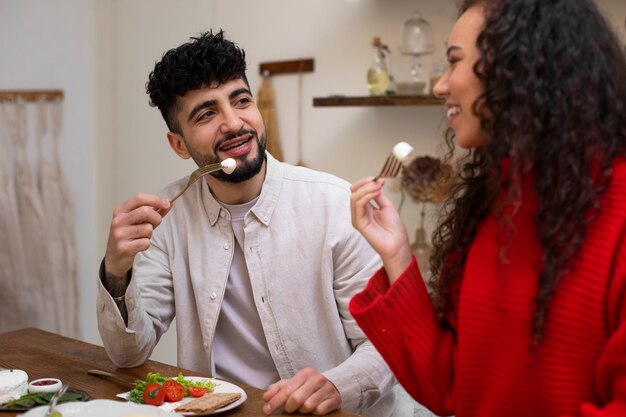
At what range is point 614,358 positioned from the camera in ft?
3.69

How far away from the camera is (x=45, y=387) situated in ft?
5.29

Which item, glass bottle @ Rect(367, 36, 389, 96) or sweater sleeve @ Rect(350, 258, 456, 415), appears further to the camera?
glass bottle @ Rect(367, 36, 389, 96)

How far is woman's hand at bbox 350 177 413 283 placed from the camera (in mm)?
1469

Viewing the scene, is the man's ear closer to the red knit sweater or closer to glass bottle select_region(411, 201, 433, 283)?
the red knit sweater

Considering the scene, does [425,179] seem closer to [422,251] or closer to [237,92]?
[422,251]

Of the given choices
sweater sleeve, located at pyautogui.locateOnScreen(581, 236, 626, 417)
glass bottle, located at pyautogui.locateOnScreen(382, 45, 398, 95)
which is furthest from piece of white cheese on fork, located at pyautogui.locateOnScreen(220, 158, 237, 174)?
glass bottle, located at pyautogui.locateOnScreen(382, 45, 398, 95)

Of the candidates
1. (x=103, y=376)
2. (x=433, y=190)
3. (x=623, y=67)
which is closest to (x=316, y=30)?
(x=433, y=190)

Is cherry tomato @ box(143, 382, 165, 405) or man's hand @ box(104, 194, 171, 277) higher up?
man's hand @ box(104, 194, 171, 277)

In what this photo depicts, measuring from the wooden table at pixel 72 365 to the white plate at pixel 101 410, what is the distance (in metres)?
0.19

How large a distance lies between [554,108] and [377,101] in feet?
5.85

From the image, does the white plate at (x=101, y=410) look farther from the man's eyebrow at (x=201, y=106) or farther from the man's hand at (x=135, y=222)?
the man's eyebrow at (x=201, y=106)

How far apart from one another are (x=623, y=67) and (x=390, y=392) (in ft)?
3.54

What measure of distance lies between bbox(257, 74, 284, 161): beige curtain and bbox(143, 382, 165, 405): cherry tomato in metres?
1.93

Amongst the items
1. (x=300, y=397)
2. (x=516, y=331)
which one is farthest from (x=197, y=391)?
Result: (x=516, y=331)
